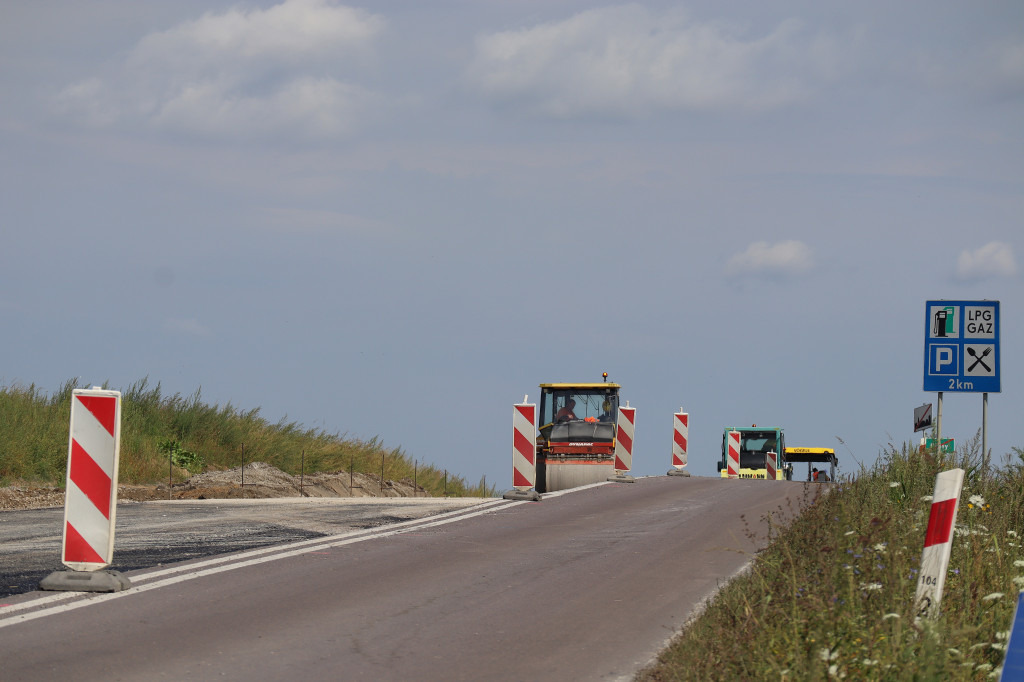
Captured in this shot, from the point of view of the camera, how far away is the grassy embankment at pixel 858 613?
5.44m

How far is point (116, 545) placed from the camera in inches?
440

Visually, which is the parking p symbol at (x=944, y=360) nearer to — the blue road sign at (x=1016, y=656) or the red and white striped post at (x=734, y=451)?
the blue road sign at (x=1016, y=656)

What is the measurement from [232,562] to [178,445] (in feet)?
49.4

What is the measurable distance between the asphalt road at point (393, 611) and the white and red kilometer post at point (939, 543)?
1.85 m

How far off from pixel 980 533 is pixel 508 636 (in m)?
4.57

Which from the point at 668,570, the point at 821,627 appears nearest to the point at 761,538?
the point at 668,570

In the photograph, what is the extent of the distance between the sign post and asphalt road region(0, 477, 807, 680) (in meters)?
4.92

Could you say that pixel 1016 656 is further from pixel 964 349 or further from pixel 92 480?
pixel 964 349

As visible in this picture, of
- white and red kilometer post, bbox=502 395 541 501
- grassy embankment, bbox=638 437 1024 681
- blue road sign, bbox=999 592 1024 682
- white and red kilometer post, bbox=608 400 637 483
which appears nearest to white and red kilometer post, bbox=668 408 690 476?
white and red kilometer post, bbox=608 400 637 483

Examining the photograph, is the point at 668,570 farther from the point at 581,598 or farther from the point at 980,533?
the point at 980,533

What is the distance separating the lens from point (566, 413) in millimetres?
26109

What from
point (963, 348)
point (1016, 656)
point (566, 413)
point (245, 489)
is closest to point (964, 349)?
point (963, 348)

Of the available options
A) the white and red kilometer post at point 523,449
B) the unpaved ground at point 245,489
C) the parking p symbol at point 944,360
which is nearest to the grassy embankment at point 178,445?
the unpaved ground at point 245,489

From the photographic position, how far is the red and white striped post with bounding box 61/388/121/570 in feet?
28.6
